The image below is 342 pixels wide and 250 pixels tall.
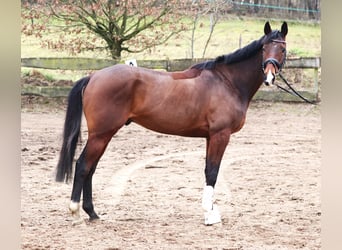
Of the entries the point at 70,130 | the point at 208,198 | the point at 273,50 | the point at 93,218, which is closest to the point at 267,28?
the point at 273,50

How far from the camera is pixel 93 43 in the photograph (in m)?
3.97

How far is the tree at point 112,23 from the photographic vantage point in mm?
3943

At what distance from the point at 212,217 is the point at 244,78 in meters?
0.73

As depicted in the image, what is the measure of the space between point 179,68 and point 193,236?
0.86 metres

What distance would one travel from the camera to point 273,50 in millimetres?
3893

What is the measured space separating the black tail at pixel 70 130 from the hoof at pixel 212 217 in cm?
72

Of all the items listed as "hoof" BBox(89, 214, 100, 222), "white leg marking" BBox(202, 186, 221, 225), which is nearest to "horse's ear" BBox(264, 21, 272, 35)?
"white leg marking" BBox(202, 186, 221, 225)

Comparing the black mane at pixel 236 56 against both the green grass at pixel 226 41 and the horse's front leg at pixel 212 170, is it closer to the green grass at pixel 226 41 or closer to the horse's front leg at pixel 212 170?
the green grass at pixel 226 41

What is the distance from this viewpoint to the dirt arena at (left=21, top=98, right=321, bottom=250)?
12.8 feet

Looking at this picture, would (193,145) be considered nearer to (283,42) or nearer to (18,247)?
A: (283,42)

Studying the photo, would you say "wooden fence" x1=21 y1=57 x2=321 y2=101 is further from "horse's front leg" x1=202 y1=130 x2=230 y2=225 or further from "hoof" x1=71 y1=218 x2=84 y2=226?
"hoof" x1=71 y1=218 x2=84 y2=226

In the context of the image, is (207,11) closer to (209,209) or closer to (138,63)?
(138,63)

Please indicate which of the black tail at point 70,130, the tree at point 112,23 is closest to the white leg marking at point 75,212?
the black tail at point 70,130
